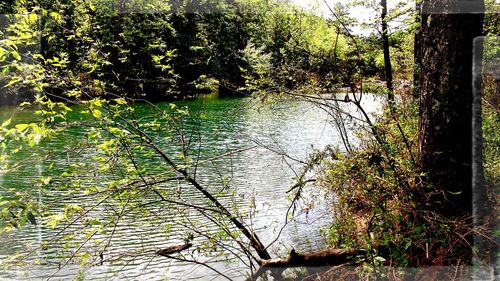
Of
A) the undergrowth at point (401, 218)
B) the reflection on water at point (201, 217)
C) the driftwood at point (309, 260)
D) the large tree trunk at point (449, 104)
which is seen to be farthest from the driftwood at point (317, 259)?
the large tree trunk at point (449, 104)

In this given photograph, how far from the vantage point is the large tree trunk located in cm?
400

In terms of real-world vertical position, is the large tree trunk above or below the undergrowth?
above

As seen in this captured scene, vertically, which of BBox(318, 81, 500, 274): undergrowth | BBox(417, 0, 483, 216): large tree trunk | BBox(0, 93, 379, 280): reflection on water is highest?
BBox(417, 0, 483, 216): large tree trunk

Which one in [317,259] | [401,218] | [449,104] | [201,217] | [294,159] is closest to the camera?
[401,218]

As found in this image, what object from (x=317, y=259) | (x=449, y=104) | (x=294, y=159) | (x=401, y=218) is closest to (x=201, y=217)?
(x=294, y=159)

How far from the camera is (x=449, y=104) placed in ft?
13.4

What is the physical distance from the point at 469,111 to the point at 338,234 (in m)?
2.37

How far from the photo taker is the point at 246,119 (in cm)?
1947

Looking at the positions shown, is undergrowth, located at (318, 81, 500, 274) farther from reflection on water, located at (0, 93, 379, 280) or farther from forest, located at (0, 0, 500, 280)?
reflection on water, located at (0, 93, 379, 280)

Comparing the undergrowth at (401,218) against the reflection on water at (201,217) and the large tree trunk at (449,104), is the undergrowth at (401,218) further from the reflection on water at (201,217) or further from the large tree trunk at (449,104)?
the reflection on water at (201,217)

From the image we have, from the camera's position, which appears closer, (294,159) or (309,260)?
(309,260)

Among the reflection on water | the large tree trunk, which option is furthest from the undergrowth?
the reflection on water

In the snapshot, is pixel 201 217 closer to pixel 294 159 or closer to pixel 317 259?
pixel 294 159

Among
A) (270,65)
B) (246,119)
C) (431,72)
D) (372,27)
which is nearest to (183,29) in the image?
(246,119)
